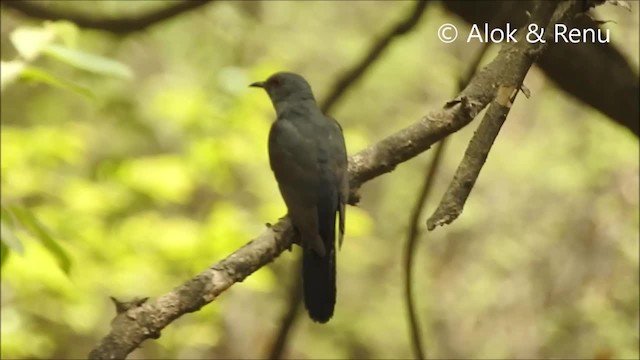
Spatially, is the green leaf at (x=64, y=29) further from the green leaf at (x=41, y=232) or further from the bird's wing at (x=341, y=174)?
the bird's wing at (x=341, y=174)

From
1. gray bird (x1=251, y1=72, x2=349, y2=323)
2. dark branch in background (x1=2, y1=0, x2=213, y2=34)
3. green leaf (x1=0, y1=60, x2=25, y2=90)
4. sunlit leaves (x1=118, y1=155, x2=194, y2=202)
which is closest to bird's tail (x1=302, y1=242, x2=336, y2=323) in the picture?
gray bird (x1=251, y1=72, x2=349, y2=323)

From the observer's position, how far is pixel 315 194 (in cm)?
108

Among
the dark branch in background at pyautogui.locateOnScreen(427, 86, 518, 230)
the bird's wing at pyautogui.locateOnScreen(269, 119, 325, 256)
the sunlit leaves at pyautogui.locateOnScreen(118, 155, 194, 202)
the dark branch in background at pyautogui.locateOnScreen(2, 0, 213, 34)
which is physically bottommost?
the sunlit leaves at pyautogui.locateOnScreen(118, 155, 194, 202)

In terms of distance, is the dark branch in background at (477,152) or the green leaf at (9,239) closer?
the dark branch in background at (477,152)

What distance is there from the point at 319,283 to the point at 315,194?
11 cm

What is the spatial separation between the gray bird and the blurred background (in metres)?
0.84

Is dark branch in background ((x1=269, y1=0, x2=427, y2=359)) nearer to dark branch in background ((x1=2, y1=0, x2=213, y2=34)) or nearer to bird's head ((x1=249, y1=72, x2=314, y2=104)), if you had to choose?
bird's head ((x1=249, y1=72, x2=314, y2=104))

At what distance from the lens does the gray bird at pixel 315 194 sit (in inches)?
41.8

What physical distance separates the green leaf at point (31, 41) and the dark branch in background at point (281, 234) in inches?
20.5

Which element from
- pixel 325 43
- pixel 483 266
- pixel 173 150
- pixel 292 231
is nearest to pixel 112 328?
pixel 292 231

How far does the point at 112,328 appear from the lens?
85 centimetres

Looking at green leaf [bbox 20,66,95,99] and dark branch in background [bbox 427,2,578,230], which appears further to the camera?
green leaf [bbox 20,66,95,99]

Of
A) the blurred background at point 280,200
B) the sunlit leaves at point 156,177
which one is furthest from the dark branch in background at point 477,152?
the sunlit leaves at point 156,177

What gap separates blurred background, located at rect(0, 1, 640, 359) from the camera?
232 cm
